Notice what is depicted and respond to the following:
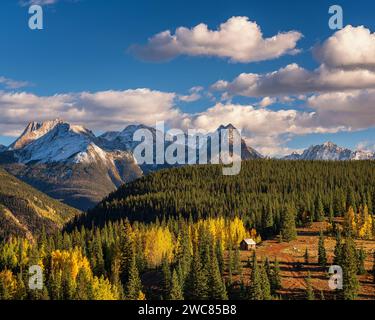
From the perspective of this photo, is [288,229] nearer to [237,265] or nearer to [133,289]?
[237,265]

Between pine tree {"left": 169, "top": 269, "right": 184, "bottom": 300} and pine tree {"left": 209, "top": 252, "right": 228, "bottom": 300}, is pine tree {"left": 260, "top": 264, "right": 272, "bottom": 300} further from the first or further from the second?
pine tree {"left": 169, "top": 269, "right": 184, "bottom": 300}

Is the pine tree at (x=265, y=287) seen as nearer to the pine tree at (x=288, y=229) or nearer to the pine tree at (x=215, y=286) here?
the pine tree at (x=215, y=286)

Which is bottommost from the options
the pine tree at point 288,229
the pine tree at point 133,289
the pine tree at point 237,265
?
the pine tree at point 133,289

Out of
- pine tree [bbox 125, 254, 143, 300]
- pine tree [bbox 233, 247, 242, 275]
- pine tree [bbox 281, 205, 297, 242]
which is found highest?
pine tree [bbox 281, 205, 297, 242]

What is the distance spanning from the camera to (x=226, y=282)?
403ft

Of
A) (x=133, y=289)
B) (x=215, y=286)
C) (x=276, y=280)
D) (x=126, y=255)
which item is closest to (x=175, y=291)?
(x=215, y=286)

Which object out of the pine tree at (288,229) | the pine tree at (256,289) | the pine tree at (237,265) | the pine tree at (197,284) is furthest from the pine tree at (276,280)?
the pine tree at (288,229)

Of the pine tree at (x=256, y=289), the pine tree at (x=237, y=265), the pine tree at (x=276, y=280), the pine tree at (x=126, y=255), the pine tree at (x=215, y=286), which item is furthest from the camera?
the pine tree at (x=126, y=255)

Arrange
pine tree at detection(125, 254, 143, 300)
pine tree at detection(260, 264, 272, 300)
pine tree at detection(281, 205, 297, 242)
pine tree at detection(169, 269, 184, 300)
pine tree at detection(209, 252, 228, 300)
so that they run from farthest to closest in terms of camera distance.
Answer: pine tree at detection(281, 205, 297, 242)
pine tree at detection(125, 254, 143, 300)
pine tree at detection(209, 252, 228, 300)
pine tree at detection(169, 269, 184, 300)
pine tree at detection(260, 264, 272, 300)

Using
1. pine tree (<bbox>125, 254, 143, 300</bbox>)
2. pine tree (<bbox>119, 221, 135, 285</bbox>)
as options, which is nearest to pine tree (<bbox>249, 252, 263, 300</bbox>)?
pine tree (<bbox>125, 254, 143, 300</bbox>)

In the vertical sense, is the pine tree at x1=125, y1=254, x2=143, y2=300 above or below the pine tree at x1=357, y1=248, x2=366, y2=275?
below

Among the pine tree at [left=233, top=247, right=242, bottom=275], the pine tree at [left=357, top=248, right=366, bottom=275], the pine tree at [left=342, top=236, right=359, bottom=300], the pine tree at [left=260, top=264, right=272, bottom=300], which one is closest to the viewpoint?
the pine tree at [left=260, top=264, right=272, bottom=300]

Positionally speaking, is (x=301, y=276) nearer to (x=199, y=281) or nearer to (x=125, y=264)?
(x=199, y=281)
